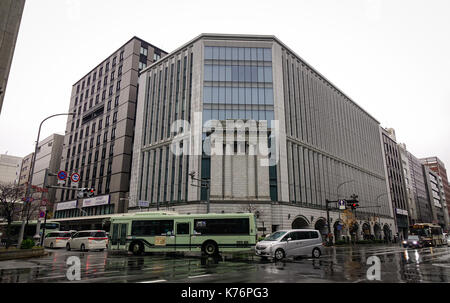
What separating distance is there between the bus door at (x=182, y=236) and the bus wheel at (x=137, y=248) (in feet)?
9.73

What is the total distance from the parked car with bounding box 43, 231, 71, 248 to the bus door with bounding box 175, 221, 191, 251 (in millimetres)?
19876

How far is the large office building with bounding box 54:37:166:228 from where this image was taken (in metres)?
51.0

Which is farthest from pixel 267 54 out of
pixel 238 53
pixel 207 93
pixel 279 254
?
pixel 279 254

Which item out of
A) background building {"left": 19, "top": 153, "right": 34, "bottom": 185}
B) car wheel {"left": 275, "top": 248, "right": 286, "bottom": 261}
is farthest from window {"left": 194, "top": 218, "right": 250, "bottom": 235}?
background building {"left": 19, "top": 153, "right": 34, "bottom": 185}

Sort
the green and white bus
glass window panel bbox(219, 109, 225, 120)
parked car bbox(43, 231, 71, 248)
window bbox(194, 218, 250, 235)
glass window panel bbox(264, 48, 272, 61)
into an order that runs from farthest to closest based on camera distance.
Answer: glass window panel bbox(264, 48, 272, 61) → glass window panel bbox(219, 109, 225, 120) → parked car bbox(43, 231, 71, 248) → window bbox(194, 218, 250, 235) → the green and white bus

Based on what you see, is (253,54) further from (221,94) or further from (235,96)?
(221,94)

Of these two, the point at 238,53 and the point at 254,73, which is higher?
the point at 238,53

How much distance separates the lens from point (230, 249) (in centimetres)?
1925

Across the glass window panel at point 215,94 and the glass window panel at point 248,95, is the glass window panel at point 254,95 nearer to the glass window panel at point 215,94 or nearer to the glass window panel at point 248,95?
the glass window panel at point 248,95

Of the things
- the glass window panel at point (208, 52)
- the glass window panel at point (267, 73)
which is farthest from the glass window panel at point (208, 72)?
the glass window panel at point (267, 73)

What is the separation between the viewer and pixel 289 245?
659 inches

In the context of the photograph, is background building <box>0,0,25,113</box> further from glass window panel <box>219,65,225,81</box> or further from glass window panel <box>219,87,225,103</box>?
glass window panel <box>219,65,225,81</box>

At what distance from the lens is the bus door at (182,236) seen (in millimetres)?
19938

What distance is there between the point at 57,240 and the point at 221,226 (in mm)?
23274
